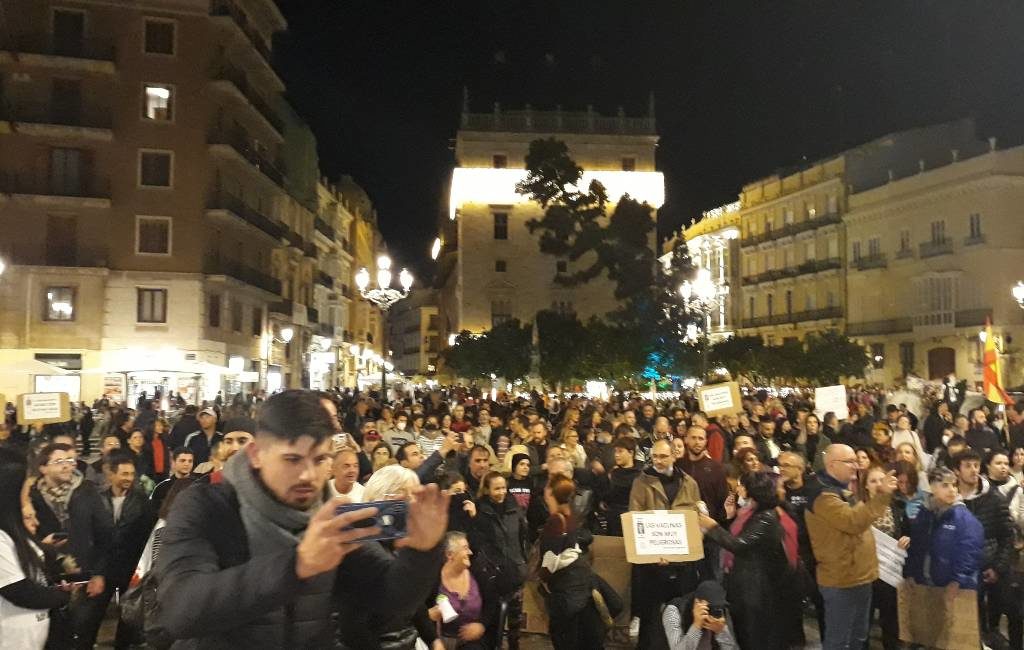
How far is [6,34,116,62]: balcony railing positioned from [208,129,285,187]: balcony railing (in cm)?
476

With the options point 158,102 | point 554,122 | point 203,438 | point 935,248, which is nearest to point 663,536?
point 203,438

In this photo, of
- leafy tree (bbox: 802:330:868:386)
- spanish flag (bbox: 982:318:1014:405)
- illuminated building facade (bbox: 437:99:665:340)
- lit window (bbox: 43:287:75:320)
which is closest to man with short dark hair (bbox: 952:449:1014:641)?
spanish flag (bbox: 982:318:1014:405)

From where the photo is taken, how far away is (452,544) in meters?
5.79

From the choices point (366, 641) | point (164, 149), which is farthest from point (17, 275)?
point (366, 641)

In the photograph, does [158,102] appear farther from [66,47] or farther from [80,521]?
[80,521]

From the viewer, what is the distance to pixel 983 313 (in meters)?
49.8

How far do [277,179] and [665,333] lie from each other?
20.7m

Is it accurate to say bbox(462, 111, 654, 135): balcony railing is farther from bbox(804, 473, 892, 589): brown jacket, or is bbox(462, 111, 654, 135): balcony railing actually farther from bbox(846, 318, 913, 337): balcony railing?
bbox(804, 473, 892, 589): brown jacket

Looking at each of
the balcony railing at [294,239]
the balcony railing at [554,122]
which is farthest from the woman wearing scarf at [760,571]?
the balcony railing at [554,122]

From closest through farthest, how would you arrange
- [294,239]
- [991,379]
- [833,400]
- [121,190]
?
[833,400] < [991,379] < [121,190] < [294,239]

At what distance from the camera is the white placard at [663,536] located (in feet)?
22.4

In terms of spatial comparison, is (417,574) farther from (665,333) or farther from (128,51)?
A: (665,333)

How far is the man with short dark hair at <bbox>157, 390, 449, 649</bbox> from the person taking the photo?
7.87 ft

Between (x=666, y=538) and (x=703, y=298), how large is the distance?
2272 cm
